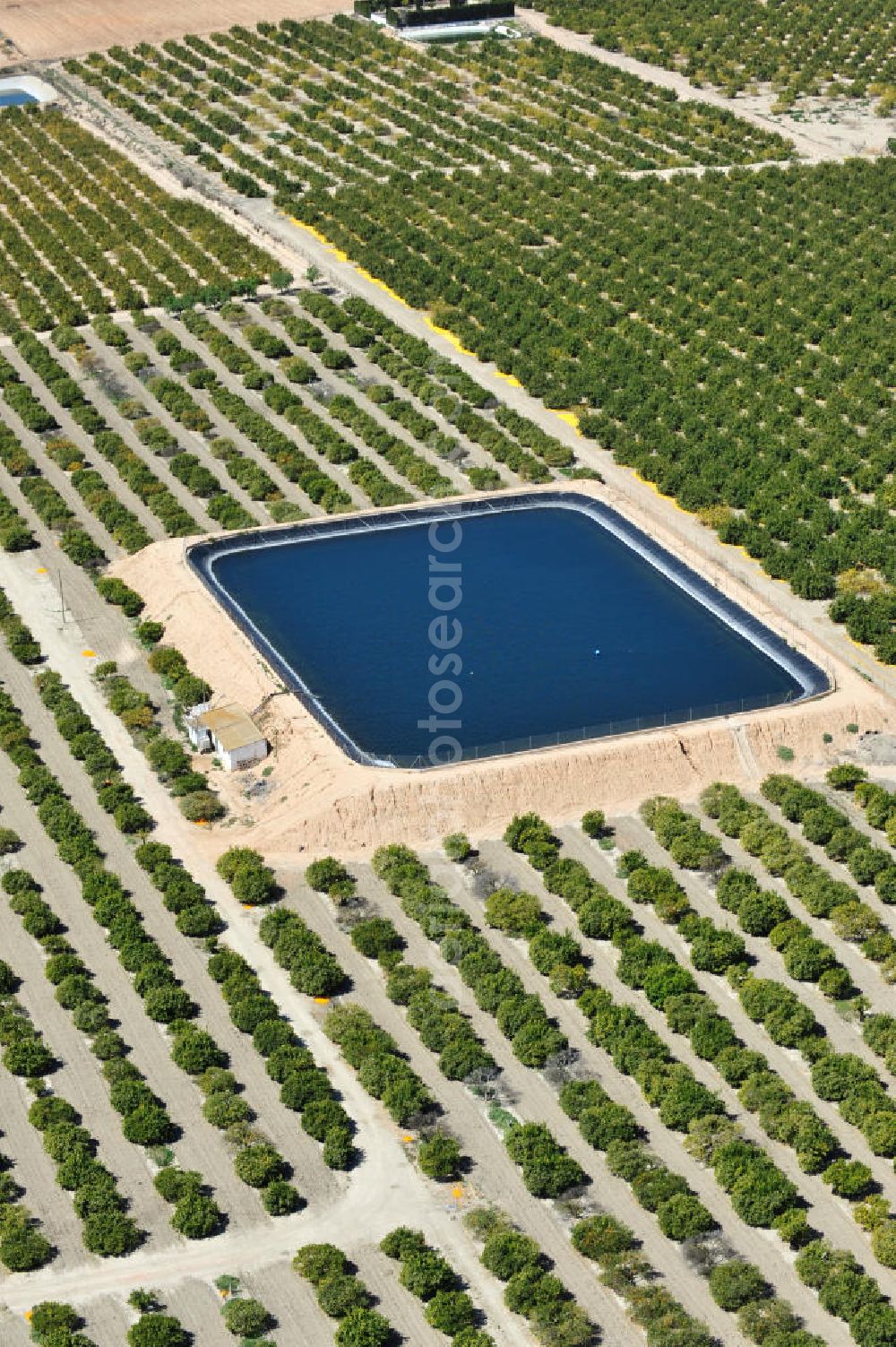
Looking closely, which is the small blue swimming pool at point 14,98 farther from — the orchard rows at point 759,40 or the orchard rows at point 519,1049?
the orchard rows at point 519,1049

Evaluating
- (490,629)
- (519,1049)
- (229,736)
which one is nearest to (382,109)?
(490,629)

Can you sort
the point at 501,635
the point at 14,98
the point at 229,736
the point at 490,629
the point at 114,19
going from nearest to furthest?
the point at 229,736 → the point at 501,635 → the point at 490,629 → the point at 14,98 → the point at 114,19

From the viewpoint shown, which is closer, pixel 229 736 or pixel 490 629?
pixel 229 736

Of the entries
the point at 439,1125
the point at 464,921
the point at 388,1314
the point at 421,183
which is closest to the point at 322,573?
the point at 464,921

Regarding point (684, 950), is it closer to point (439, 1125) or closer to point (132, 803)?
point (439, 1125)

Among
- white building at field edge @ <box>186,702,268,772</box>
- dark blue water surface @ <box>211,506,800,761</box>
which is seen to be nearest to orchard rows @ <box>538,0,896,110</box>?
dark blue water surface @ <box>211,506,800,761</box>

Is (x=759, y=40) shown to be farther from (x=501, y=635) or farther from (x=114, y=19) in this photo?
(x=501, y=635)
